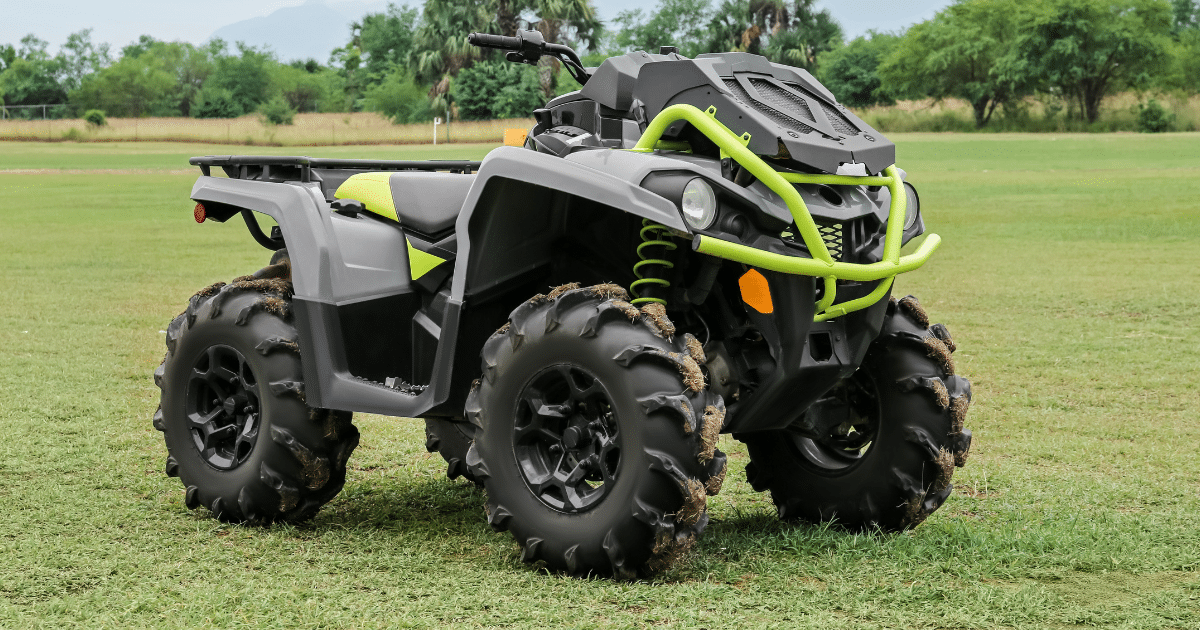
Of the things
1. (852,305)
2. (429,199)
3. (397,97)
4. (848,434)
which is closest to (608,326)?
(852,305)

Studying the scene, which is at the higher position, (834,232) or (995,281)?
(834,232)

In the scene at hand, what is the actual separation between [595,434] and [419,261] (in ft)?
4.16

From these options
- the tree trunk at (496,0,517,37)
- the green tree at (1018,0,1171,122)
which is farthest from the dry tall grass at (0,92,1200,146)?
the tree trunk at (496,0,517,37)

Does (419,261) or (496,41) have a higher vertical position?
(496,41)

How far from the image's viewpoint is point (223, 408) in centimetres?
536

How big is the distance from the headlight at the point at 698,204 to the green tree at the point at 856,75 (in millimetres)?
88967

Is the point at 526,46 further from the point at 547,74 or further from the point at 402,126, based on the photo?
the point at 402,126

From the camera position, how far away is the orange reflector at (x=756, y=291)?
424 cm

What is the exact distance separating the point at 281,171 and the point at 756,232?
2485 mm

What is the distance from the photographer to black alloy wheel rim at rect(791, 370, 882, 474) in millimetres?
5051

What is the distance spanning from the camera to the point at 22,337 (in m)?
10.6

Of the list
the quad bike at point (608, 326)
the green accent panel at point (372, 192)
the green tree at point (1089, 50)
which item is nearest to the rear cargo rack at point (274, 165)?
the quad bike at point (608, 326)

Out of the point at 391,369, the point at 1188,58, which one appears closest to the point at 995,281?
the point at 391,369

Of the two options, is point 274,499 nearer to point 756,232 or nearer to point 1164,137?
point 756,232
